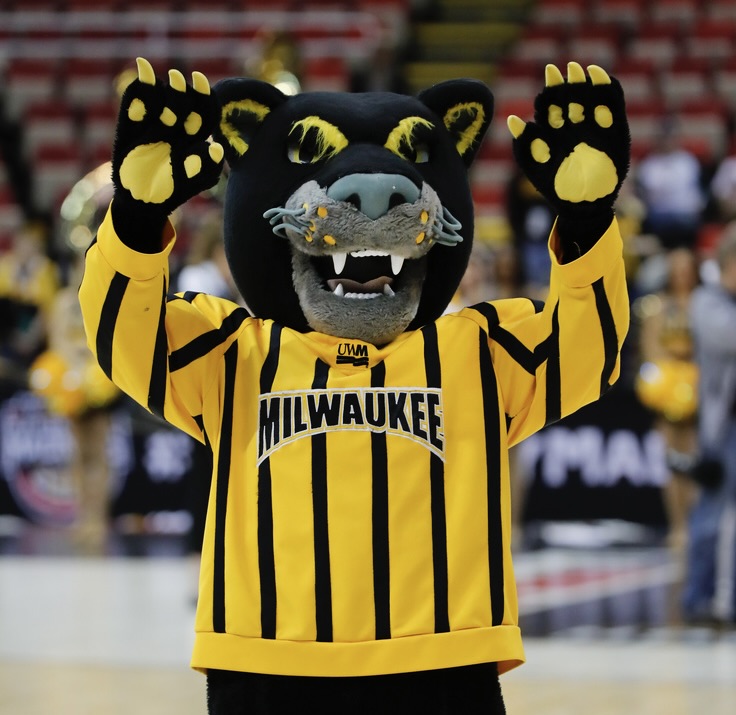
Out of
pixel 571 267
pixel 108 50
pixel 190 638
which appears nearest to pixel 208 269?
pixel 190 638

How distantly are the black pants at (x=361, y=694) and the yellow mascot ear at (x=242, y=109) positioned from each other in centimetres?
91

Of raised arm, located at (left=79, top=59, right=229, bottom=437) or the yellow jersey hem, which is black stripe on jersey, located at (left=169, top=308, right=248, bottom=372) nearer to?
→ raised arm, located at (left=79, top=59, right=229, bottom=437)

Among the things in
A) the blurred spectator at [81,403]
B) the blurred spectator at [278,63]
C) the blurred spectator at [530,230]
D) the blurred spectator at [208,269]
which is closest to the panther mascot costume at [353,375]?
the blurred spectator at [208,269]

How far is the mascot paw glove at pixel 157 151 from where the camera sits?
7.15 feet

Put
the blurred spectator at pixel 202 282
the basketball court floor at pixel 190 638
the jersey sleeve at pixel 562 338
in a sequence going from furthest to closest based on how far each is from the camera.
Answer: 1. the blurred spectator at pixel 202 282
2. the basketball court floor at pixel 190 638
3. the jersey sleeve at pixel 562 338

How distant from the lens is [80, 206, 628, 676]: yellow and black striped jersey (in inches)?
88.8

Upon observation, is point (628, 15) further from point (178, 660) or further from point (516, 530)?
point (178, 660)

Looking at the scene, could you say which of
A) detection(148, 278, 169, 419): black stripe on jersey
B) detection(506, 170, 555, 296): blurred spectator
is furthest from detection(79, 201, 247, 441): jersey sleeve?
detection(506, 170, 555, 296): blurred spectator

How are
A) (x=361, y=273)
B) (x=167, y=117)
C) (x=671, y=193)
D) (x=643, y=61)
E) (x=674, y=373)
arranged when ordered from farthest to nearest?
(x=643, y=61), (x=671, y=193), (x=674, y=373), (x=361, y=273), (x=167, y=117)

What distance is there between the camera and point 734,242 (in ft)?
17.1

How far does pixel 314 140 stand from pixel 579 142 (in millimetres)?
475

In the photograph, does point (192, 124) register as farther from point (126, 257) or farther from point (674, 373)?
point (674, 373)

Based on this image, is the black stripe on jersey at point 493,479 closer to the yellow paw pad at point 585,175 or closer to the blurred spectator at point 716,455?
the yellow paw pad at point 585,175

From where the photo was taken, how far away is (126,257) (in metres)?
2.22
